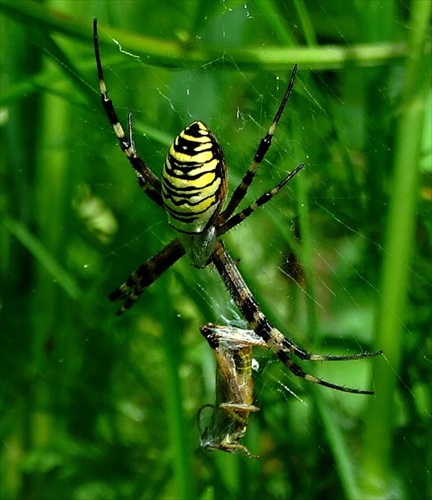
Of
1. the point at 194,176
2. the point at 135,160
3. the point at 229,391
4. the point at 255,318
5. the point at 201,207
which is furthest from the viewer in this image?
the point at 255,318

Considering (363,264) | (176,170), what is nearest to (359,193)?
(363,264)

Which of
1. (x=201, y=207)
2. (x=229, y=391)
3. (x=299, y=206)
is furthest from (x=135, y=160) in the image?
(x=229, y=391)

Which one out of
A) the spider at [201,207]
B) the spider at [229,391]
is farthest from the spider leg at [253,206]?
the spider at [229,391]

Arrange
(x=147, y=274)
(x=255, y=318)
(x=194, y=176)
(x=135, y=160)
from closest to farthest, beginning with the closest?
(x=194, y=176) < (x=135, y=160) < (x=255, y=318) < (x=147, y=274)

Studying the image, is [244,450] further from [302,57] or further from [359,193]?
[302,57]

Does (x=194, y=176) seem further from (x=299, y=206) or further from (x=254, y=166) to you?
(x=299, y=206)

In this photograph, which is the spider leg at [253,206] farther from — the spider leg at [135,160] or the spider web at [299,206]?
the spider leg at [135,160]

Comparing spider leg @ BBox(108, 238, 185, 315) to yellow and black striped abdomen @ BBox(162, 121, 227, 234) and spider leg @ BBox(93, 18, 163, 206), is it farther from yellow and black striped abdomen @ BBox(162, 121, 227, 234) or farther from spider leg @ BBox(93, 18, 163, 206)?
yellow and black striped abdomen @ BBox(162, 121, 227, 234)

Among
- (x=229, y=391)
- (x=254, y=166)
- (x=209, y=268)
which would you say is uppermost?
(x=254, y=166)
